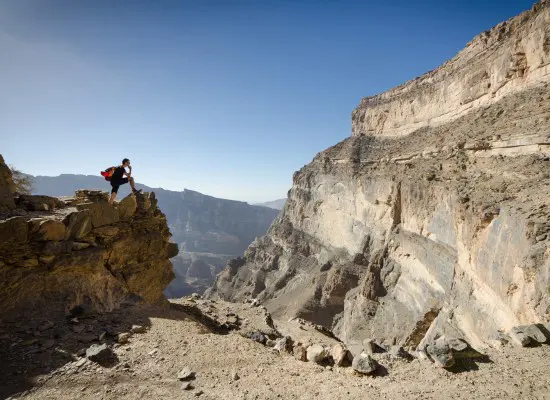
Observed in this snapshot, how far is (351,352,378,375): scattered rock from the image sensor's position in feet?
18.2

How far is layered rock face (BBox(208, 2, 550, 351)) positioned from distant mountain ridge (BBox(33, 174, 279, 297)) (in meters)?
54.8

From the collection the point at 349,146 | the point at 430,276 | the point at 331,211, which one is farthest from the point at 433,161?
the point at 349,146

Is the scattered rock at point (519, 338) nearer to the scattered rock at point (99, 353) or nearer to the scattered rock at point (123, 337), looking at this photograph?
the scattered rock at point (99, 353)

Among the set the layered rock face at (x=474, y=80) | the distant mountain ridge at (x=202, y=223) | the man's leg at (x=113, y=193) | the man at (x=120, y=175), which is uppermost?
the layered rock face at (x=474, y=80)

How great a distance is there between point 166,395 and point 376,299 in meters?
24.5

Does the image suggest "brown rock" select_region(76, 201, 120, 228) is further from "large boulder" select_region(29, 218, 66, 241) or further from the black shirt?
"large boulder" select_region(29, 218, 66, 241)

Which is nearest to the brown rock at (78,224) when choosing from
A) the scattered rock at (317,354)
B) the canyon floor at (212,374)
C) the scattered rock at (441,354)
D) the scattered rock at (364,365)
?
the canyon floor at (212,374)

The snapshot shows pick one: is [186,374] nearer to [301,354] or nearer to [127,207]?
[301,354]

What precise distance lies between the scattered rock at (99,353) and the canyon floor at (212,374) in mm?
122

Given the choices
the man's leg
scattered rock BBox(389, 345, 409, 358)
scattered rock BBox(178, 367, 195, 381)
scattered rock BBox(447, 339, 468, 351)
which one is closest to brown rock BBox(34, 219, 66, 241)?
the man's leg

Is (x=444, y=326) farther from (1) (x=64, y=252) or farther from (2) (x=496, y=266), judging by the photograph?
(1) (x=64, y=252)

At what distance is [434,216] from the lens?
2061cm

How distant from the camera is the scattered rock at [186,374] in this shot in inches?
211

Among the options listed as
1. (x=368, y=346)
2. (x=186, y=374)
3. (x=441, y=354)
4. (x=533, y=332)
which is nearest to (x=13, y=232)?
(x=186, y=374)
